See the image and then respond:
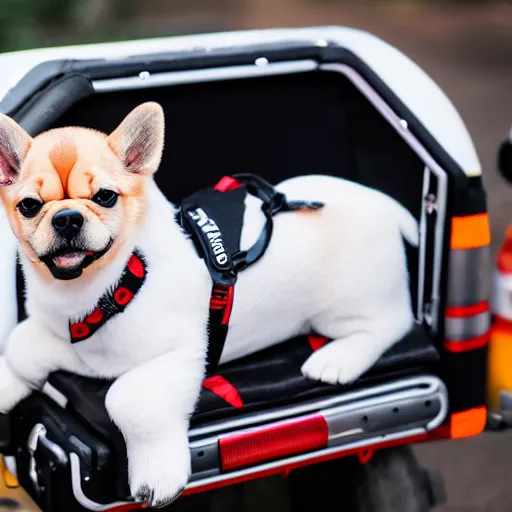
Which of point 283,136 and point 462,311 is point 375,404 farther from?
point 283,136

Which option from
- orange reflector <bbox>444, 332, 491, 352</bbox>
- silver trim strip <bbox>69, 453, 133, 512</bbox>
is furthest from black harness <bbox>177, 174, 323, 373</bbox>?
orange reflector <bbox>444, 332, 491, 352</bbox>

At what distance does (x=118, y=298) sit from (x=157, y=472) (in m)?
0.32

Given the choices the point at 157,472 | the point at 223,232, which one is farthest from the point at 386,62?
the point at 157,472

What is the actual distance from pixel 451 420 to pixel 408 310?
264mm

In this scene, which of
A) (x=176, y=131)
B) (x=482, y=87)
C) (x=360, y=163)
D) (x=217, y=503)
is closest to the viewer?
(x=176, y=131)

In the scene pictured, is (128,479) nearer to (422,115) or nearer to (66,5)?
(422,115)

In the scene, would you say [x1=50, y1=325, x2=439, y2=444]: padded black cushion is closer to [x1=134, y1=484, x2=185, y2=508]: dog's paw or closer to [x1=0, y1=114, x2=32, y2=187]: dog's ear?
[x1=134, y1=484, x2=185, y2=508]: dog's paw

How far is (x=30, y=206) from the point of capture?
1.74 meters

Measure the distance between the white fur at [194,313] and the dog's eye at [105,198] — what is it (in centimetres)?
10

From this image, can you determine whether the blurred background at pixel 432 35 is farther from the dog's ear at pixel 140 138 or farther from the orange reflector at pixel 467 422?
the dog's ear at pixel 140 138

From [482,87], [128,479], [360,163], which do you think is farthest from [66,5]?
[128,479]

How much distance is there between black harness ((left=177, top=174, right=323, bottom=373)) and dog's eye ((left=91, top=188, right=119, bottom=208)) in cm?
25

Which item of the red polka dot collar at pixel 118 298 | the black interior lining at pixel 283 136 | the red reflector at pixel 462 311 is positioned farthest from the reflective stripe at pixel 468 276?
the red polka dot collar at pixel 118 298

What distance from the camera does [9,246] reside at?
76.9 inches
